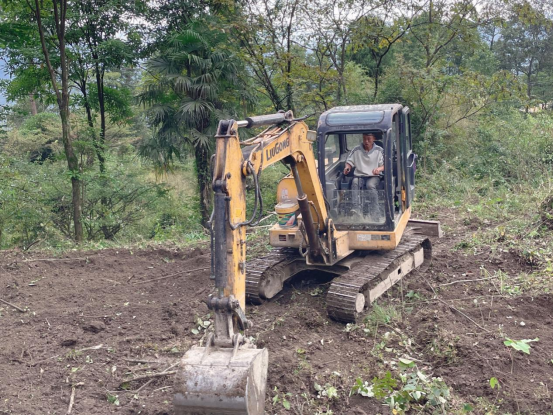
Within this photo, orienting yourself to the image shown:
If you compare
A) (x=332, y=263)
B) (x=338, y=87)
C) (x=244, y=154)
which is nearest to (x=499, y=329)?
(x=332, y=263)

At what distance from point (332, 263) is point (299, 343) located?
1414 mm

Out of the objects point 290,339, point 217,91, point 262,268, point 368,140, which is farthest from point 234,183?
point 217,91

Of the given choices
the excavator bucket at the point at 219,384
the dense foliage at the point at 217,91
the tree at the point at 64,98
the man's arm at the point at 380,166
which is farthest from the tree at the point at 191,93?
the excavator bucket at the point at 219,384

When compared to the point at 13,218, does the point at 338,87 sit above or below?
above

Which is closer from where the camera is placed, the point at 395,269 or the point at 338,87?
the point at 395,269

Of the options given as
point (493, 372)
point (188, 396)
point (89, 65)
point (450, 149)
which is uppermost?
point (89, 65)

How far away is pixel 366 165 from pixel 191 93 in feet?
29.9

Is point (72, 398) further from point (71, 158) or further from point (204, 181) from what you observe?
point (204, 181)

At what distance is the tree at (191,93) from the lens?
591 inches

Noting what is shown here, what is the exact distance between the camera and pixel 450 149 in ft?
57.2

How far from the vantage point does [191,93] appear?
15383 millimetres

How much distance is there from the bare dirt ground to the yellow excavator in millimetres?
361

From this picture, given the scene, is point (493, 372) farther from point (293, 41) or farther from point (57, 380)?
point (293, 41)

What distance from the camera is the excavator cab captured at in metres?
7.02
